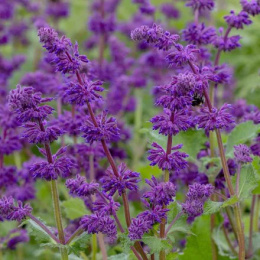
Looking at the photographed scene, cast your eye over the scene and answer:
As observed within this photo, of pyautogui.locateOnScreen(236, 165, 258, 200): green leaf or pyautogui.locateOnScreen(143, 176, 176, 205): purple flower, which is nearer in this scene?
pyautogui.locateOnScreen(143, 176, 176, 205): purple flower

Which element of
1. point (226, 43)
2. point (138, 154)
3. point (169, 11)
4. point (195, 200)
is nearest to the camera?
point (195, 200)

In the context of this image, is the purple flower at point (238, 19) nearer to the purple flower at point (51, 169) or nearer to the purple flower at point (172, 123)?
the purple flower at point (172, 123)

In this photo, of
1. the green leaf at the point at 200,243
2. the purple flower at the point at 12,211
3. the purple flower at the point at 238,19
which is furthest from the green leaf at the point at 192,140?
the purple flower at the point at 12,211

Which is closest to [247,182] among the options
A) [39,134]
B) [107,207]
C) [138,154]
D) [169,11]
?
[107,207]

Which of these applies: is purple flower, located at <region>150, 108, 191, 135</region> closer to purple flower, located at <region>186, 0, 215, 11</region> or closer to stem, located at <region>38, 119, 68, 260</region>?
stem, located at <region>38, 119, 68, 260</region>

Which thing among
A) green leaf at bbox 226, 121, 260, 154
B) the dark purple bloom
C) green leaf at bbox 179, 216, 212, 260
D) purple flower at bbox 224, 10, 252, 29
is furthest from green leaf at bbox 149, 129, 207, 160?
the dark purple bloom

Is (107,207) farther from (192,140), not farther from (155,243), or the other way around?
(192,140)

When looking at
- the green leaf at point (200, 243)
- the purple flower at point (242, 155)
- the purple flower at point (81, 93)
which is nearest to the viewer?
the purple flower at point (81, 93)

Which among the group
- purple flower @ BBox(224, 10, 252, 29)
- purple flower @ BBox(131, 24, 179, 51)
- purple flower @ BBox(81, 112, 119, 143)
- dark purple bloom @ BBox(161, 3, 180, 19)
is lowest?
purple flower @ BBox(81, 112, 119, 143)
